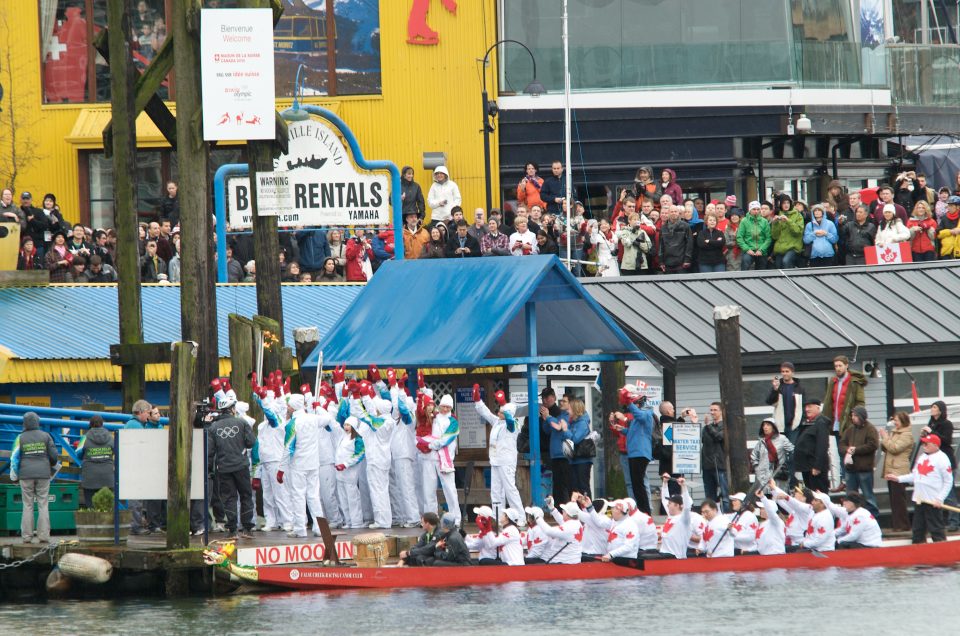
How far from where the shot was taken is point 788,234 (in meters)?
30.0

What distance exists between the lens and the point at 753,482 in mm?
25891

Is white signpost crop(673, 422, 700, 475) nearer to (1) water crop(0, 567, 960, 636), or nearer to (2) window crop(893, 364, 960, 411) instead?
(1) water crop(0, 567, 960, 636)

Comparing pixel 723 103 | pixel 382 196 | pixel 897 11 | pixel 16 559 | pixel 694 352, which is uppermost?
pixel 897 11

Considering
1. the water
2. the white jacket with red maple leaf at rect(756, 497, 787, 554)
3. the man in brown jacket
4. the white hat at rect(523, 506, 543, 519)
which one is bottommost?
the water

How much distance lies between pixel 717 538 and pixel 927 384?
22.8 feet

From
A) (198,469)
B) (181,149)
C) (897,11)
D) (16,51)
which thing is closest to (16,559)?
(198,469)

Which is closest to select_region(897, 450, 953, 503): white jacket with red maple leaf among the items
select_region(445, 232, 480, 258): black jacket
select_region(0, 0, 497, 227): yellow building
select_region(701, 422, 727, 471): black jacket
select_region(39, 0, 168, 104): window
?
select_region(701, 422, 727, 471): black jacket

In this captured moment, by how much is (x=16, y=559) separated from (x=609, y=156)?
16.4 meters

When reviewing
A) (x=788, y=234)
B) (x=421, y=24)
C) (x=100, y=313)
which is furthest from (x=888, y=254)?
(x=100, y=313)

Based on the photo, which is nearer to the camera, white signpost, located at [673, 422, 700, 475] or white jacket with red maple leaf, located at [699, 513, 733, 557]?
white jacket with red maple leaf, located at [699, 513, 733, 557]

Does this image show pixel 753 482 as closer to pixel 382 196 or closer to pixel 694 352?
pixel 694 352

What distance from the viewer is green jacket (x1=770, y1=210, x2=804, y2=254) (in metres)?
29.8

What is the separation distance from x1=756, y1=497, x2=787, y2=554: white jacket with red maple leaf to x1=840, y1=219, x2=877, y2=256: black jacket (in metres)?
7.66

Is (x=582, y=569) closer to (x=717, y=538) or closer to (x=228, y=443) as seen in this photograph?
(x=717, y=538)
